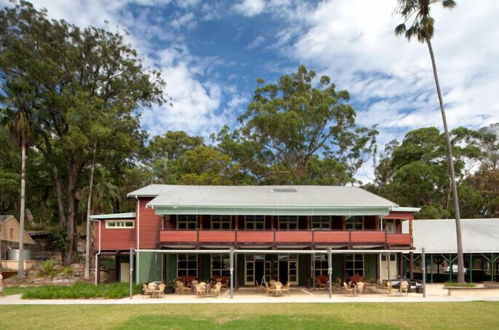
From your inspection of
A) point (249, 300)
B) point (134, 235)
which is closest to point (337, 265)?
point (249, 300)

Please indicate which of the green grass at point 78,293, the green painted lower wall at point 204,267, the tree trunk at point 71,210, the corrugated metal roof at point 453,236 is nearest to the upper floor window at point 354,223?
the corrugated metal roof at point 453,236

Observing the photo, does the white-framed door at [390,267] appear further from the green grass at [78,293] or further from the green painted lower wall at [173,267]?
the green grass at [78,293]

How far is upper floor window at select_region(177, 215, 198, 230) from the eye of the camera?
27.5 metres

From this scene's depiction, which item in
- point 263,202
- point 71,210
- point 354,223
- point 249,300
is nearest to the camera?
point 249,300

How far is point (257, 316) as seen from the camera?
15.2 meters

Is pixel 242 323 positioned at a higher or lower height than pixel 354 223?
lower

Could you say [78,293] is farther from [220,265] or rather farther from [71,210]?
[71,210]

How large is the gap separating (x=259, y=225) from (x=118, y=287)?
9.34m

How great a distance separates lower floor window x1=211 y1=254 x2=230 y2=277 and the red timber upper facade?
182 centimetres

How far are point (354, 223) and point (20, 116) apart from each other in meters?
24.6

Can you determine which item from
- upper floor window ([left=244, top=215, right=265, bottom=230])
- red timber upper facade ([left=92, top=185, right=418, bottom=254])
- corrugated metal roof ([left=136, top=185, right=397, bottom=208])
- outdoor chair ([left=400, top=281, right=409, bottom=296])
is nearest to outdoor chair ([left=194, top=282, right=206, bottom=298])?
red timber upper facade ([left=92, top=185, right=418, bottom=254])

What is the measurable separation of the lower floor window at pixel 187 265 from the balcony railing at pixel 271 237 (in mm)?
3510

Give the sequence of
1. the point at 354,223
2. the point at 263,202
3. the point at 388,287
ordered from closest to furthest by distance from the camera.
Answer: the point at 388,287, the point at 263,202, the point at 354,223

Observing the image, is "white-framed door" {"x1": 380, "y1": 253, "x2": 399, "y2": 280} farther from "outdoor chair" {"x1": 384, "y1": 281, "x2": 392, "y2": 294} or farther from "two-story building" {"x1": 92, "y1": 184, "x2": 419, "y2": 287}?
"outdoor chair" {"x1": 384, "y1": 281, "x2": 392, "y2": 294}
